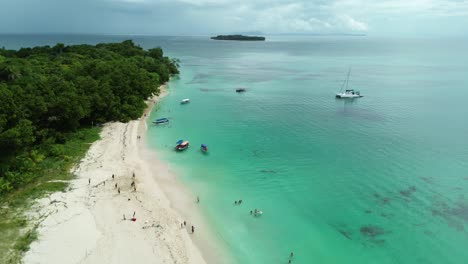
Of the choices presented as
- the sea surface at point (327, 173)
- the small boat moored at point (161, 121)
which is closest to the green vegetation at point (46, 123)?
the small boat moored at point (161, 121)

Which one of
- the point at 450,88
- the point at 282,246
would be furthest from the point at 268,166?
the point at 450,88

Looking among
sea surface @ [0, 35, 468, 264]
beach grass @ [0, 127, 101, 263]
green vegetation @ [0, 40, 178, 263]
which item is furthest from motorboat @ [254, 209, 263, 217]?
green vegetation @ [0, 40, 178, 263]

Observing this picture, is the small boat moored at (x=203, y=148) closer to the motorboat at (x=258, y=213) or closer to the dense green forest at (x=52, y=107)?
the motorboat at (x=258, y=213)

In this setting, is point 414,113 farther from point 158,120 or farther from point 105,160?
point 105,160

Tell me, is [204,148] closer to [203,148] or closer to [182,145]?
[203,148]

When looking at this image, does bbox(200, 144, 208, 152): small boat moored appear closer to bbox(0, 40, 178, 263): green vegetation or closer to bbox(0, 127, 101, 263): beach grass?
bbox(0, 127, 101, 263): beach grass
